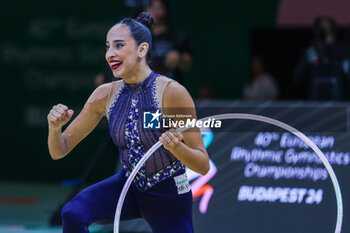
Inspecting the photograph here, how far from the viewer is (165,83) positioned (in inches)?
180

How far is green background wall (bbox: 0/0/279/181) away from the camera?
11.2 metres

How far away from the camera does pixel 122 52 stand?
4.51 meters

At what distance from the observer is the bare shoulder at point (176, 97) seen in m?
4.46

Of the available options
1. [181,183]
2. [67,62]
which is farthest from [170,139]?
[67,62]

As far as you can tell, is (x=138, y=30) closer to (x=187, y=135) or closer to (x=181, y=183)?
(x=187, y=135)

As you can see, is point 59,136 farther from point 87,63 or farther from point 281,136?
point 87,63

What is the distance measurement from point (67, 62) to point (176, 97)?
7463 millimetres

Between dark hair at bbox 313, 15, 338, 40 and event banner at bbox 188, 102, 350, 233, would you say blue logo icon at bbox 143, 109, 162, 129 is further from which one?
dark hair at bbox 313, 15, 338, 40

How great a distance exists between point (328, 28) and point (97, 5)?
453 cm

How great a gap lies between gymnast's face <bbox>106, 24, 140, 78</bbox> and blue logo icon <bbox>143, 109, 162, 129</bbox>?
30 cm

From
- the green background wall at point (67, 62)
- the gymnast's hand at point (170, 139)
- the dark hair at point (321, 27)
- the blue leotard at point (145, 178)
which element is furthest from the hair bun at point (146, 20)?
the green background wall at point (67, 62)

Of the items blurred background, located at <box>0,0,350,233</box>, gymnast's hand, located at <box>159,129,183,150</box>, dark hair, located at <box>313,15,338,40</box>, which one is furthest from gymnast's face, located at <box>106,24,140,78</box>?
blurred background, located at <box>0,0,350,233</box>

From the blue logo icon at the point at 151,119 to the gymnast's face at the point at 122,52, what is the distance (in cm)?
30

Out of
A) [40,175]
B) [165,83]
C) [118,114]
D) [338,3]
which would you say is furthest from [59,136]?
[40,175]
